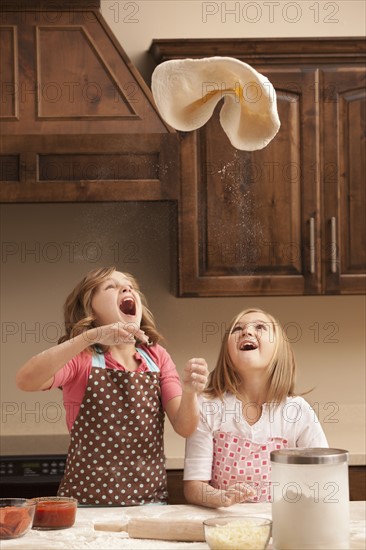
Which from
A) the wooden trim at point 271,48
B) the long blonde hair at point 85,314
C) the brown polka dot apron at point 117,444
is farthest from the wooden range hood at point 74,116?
the brown polka dot apron at point 117,444

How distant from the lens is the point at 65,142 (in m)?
2.63

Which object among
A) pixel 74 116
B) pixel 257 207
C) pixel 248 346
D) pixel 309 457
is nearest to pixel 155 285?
pixel 257 207

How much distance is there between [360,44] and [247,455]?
156 cm

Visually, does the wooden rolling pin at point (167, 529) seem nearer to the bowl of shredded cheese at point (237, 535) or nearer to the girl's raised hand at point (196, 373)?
the bowl of shredded cheese at point (237, 535)

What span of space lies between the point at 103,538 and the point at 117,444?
0.47m

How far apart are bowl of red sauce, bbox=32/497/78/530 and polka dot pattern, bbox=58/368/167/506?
0.35 m

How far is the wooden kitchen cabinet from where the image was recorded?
2.86 meters

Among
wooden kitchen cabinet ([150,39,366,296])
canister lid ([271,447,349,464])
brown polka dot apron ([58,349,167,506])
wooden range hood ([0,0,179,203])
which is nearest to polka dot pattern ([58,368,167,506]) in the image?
brown polka dot apron ([58,349,167,506])

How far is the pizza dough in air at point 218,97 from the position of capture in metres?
1.69

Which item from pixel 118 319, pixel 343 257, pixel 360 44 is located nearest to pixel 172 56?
pixel 360 44

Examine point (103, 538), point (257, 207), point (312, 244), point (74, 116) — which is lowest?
point (103, 538)

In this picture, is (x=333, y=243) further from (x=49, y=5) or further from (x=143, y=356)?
(x=49, y=5)

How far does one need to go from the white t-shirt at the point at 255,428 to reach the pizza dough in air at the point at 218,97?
575 mm

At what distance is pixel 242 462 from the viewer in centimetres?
189
